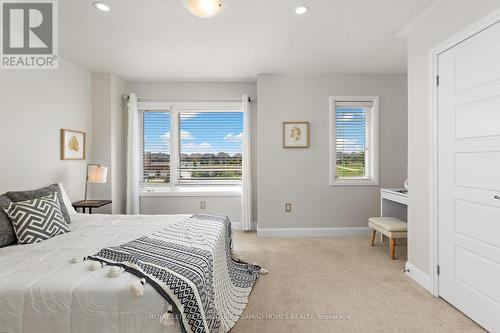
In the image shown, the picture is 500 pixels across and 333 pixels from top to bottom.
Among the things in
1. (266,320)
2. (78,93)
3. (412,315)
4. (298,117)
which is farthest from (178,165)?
(412,315)

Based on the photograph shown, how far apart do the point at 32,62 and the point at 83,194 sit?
71.7 inches

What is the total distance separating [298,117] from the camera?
4.05 metres

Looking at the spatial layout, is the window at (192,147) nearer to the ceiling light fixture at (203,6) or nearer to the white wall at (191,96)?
the white wall at (191,96)

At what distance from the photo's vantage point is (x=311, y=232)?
13.3 ft

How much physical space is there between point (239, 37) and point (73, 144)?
104 inches

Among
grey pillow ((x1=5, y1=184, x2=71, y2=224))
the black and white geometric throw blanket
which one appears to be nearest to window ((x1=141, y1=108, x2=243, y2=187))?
grey pillow ((x1=5, y1=184, x2=71, y2=224))

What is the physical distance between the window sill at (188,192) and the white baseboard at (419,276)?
8.49ft

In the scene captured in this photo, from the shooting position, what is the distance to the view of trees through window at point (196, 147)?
4484 mm

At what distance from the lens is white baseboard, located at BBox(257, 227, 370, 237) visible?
4.05 m

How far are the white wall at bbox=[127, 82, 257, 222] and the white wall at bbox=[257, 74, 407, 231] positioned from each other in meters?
0.43

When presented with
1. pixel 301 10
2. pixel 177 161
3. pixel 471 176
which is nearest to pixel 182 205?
pixel 177 161

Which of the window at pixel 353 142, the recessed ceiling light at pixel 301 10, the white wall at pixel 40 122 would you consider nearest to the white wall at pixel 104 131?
the white wall at pixel 40 122

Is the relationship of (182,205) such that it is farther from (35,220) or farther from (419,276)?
(419,276)

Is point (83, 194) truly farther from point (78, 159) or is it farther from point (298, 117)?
point (298, 117)
